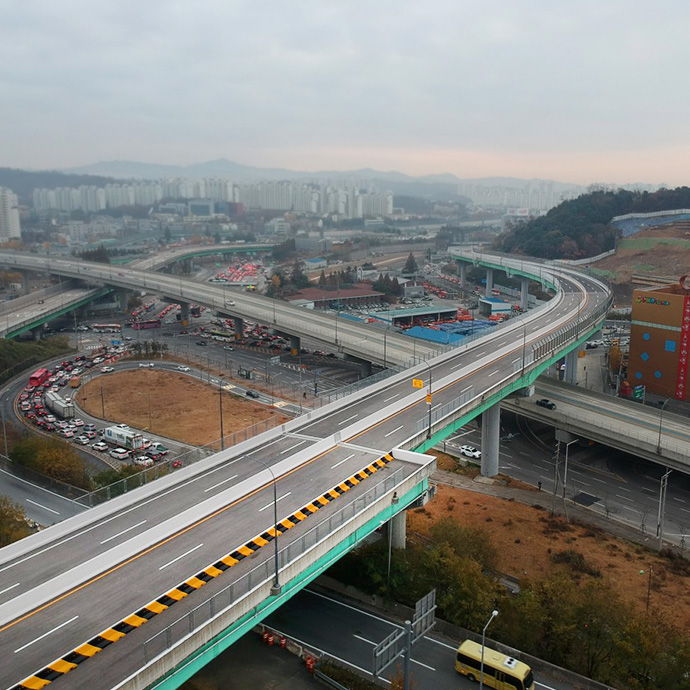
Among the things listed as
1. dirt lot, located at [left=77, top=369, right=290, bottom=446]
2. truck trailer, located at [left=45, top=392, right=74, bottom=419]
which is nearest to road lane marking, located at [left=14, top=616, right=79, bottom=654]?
dirt lot, located at [left=77, top=369, right=290, bottom=446]

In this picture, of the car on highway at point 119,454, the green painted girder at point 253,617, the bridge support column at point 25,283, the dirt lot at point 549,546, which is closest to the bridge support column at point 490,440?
the dirt lot at point 549,546

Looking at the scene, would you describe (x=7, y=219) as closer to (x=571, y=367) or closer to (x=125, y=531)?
(x=571, y=367)

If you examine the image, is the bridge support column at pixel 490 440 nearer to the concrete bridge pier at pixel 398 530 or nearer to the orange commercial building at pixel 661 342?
the concrete bridge pier at pixel 398 530

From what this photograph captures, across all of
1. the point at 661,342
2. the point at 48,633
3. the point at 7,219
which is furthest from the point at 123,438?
the point at 7,219

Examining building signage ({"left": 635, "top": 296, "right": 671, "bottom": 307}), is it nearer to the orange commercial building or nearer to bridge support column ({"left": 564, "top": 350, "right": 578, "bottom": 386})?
the orange commercial building

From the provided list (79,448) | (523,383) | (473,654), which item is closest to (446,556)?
(473,654)
